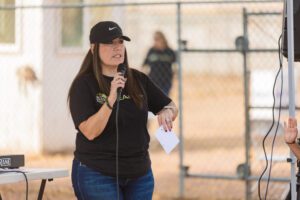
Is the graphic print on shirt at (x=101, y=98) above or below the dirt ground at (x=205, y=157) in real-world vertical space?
above

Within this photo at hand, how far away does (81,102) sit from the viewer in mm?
5742

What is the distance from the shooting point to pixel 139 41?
28.8 m

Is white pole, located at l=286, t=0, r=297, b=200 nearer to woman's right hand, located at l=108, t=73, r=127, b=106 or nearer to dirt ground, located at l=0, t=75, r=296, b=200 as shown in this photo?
woman's right hand, located at l=108, t=73, r=127, b=106

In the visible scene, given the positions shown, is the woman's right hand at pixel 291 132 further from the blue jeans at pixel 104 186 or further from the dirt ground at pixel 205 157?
the dirt ground at pixel 205 157

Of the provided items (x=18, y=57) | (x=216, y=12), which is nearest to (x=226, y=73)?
(x=216, y=12)

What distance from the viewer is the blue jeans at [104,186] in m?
5.74

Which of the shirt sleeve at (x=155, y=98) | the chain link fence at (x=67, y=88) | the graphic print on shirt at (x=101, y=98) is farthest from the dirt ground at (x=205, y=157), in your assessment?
the graphic print on shirt at (x=101, y=98)

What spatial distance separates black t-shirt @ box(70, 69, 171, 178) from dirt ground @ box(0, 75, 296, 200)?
14.1 ft

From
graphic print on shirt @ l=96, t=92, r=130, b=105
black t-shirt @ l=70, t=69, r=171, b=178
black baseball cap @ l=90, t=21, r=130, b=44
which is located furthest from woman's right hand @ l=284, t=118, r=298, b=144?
black baseball cap @ l=90, t=21, r=130, b=44

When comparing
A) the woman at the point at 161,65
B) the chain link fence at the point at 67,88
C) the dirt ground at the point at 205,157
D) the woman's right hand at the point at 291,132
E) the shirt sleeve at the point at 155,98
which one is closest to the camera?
the woman's right hand at the point at 291,132

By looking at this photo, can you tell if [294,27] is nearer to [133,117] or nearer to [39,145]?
[133,117]

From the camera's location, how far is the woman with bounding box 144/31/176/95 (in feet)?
47.0

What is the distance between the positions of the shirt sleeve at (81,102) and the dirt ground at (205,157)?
450 centimetres

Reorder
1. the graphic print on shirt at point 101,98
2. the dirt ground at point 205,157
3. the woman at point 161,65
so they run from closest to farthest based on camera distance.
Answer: the graphic print on shirt at point 101,98, the dirt ground at point 205,157, the woman at point 161,65
